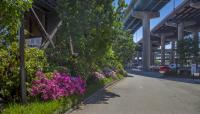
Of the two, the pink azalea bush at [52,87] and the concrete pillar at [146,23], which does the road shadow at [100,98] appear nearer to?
the pink azalea bush at [52,87]

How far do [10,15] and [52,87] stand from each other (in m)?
5.49

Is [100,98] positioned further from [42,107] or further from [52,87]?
[42,107]

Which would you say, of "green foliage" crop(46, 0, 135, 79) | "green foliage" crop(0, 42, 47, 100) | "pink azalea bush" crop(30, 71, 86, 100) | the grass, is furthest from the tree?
"green foliage" crop(46, 0, 135, 79)

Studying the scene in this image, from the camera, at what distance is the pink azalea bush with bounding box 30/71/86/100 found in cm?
1234

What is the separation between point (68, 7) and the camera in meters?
19.5

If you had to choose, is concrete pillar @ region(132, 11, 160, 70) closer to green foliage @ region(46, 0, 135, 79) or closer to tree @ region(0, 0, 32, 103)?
green foliage @ region(46, 0, 135, 79)

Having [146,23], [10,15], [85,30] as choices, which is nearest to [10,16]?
[10,15]

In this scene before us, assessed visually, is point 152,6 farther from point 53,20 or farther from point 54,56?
point 54,56

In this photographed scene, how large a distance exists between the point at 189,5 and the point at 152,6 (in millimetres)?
15448

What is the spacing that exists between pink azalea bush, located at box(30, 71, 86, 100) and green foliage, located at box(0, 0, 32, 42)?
4.36 meters

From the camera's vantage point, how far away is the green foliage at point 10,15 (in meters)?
7.32

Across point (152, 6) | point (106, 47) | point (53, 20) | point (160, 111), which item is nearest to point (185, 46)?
point (152, 6)

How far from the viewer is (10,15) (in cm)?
749

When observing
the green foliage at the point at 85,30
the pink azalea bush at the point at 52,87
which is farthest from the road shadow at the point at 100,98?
the green foliage at the point at 85,30
